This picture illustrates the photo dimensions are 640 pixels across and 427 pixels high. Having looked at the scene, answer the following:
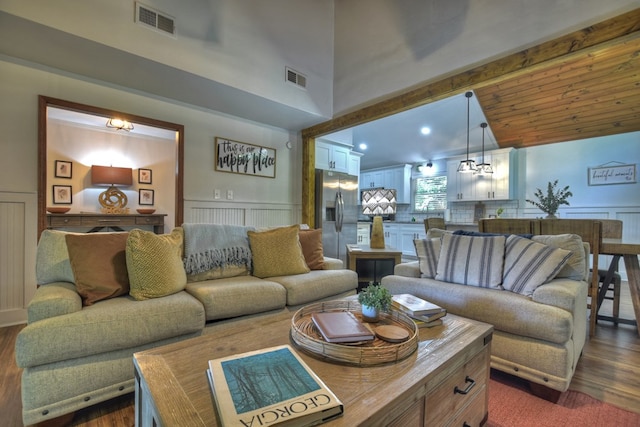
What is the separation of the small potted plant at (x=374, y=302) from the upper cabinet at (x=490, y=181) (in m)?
5.26

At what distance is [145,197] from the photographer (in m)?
5.64

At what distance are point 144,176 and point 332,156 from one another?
3.72 metres

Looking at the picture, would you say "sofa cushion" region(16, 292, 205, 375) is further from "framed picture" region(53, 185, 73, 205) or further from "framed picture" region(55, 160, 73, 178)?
"framed picture" region(55, 160, 73, 178)

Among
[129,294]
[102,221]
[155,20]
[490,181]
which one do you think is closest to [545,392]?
[129,294]

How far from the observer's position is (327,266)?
2859 mm

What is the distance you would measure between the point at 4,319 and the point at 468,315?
3.97m

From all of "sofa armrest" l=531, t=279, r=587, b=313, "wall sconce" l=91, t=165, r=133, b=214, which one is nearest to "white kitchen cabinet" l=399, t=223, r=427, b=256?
"sofa armrest" l=531, t=279, r=587, b=313

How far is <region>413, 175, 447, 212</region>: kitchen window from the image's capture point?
21.6 ft

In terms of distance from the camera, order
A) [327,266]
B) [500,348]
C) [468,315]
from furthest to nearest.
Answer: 1. [327,266]
2. [468,315]
3. [500,348]

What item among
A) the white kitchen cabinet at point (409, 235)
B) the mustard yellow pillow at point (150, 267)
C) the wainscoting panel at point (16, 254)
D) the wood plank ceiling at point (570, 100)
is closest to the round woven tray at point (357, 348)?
the mustard yellow pillow at point (150, 267)

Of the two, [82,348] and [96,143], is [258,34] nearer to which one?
[82,348]

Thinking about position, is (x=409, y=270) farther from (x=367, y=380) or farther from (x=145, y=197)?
(x=145, y=197)

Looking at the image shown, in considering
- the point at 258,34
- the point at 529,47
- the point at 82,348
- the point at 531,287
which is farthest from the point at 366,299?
the point at 258,34

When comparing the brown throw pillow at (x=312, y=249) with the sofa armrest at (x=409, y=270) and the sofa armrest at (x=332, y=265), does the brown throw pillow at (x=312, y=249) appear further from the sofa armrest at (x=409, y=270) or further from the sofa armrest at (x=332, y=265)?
the sofa armrest at (x=409, y=270)
